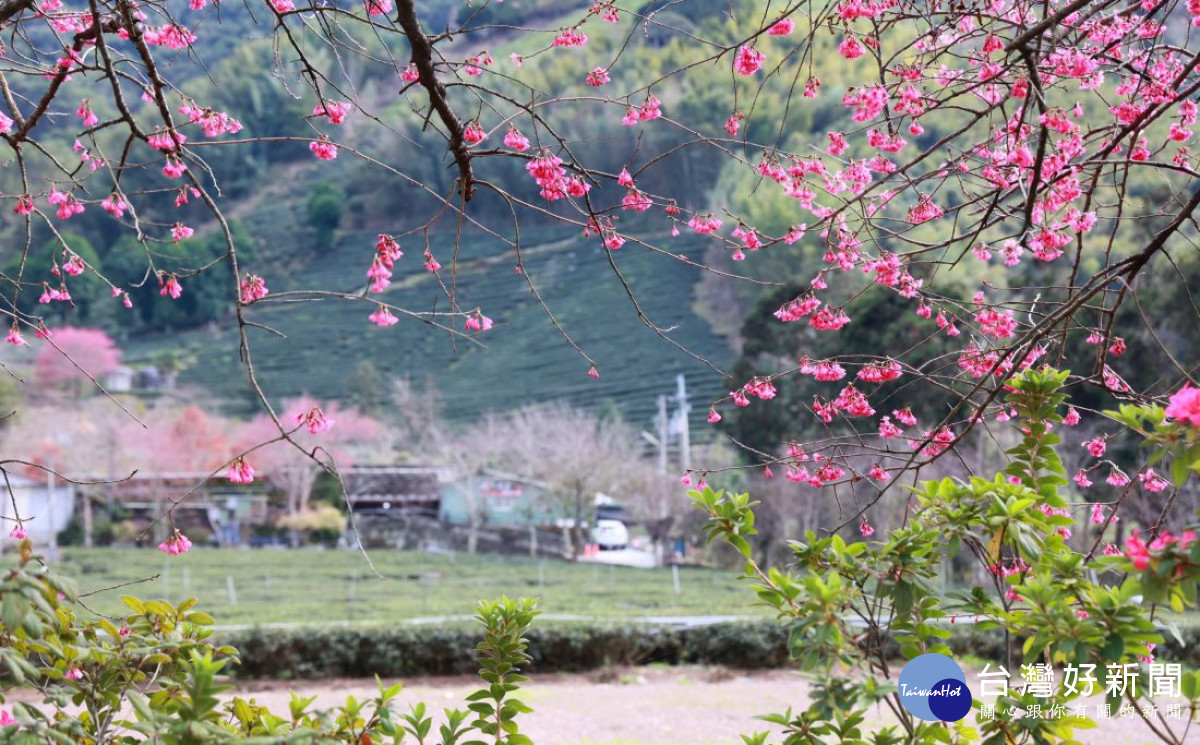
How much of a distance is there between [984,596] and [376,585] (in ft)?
44.1

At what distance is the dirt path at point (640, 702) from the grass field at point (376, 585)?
5.13 feet

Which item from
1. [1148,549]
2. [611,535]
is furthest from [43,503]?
[1148,549]

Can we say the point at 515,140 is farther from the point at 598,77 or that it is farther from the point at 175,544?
the point at 175,544

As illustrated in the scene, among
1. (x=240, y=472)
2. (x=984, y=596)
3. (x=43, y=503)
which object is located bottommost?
(x=984, y=596)

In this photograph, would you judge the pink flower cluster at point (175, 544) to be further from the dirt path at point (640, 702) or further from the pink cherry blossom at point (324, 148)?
the dirt path at point (640, 702)

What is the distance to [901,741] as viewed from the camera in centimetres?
146

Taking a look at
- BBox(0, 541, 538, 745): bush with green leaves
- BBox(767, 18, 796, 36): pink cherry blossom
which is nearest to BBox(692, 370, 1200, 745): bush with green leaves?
BBox(0, 541, 538, 745): bush with green leaves

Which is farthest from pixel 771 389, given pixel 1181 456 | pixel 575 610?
pixel 575 610

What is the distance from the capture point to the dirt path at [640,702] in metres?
5.94

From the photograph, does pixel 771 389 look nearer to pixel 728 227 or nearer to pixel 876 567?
pixel 876 567

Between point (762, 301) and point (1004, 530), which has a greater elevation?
point (762, 301)

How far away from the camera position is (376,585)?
1416cm

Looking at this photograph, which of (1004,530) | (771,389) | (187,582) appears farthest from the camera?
(187,582)

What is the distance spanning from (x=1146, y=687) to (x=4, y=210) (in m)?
41.2
